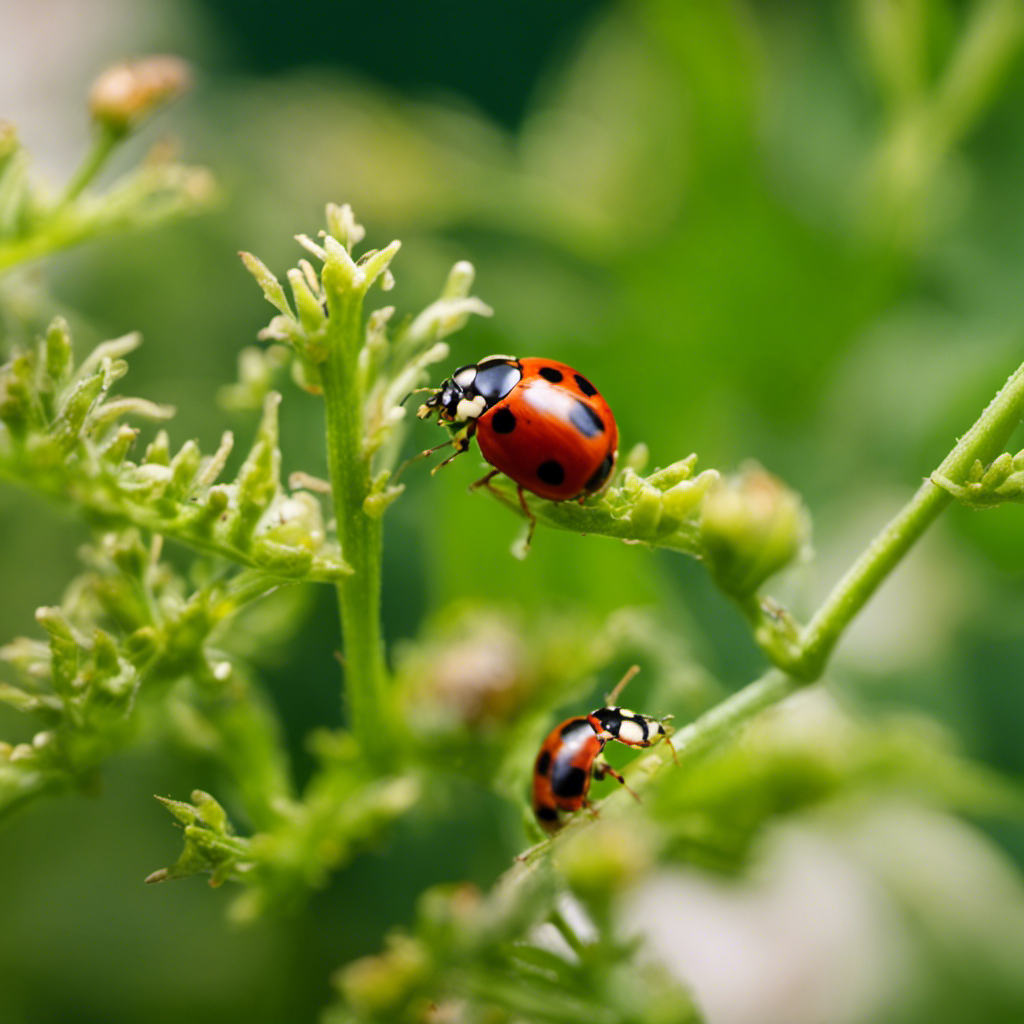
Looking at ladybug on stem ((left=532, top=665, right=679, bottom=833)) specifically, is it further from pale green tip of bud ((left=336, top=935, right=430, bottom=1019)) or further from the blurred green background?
the blurred green background

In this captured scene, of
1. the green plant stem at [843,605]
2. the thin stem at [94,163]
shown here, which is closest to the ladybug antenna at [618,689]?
the green plant stem at [843,605]

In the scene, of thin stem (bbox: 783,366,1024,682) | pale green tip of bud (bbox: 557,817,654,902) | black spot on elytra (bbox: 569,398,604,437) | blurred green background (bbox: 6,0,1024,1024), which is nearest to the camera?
pale green tip of bud (bbox: 557,817,654,902)

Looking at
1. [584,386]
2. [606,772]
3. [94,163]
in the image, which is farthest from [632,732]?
[94,163]

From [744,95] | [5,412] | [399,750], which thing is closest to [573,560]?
[399,750]

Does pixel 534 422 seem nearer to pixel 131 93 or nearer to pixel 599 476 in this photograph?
pixel 599 476

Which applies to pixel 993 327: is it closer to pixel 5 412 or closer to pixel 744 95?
pixel 744 95

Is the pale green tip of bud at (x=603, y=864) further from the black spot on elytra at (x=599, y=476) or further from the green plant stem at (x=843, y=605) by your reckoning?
the black spot on elytra at (x=599, y=476)

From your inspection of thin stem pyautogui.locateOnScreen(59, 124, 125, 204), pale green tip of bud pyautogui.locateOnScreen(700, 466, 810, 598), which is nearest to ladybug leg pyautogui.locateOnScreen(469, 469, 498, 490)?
pale green tip of bud pyautogui.locateOnScreen(700, 466, 810, 598)
